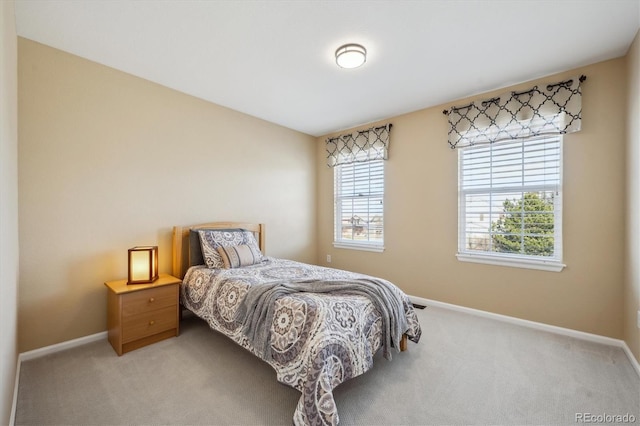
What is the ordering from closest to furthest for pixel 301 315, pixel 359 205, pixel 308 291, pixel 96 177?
pixel 301 315 < pixel 308 291 < pixel 96 177 < pixel 359 205

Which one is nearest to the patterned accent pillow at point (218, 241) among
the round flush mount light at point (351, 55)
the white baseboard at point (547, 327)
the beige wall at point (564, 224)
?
the beige wall at point (564, 224)

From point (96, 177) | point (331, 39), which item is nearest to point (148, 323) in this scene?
point (96, 177)

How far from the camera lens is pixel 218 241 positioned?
310 centimetres

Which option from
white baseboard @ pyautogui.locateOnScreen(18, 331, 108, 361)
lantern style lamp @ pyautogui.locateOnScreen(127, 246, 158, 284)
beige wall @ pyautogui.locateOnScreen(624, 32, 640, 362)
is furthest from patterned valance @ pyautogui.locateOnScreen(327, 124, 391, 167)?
white baseboard @ pyautogui.locateOnScreen(18, 331, 108, 361)

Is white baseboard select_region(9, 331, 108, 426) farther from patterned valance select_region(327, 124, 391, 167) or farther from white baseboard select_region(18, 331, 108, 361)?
patterned valance select_region(327, 124, 391, 167)

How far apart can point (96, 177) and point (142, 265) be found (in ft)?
3.00

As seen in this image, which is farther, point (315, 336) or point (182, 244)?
point (182, 244)

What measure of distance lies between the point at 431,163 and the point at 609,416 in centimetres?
268

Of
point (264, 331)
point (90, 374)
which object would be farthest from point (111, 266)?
point (264, 331)

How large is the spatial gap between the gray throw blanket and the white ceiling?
195cm

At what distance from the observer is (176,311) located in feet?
8.66

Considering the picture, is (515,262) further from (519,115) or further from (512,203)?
(519,115)

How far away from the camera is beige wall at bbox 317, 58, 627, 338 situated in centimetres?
251

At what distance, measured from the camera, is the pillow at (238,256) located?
2936 millimetres
